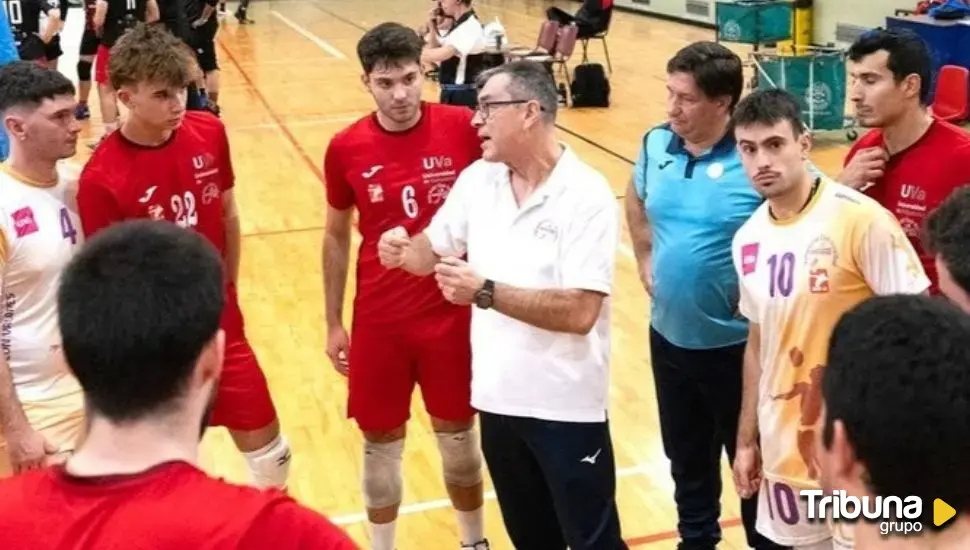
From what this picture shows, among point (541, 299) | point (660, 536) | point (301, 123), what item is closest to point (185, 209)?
point (541, 299)

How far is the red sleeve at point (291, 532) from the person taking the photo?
151 cm

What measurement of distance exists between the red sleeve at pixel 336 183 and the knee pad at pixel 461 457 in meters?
0.94

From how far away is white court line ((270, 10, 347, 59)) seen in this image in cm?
1942

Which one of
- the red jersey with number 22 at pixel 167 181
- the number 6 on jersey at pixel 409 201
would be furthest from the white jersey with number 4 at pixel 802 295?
the red jersey with number 22 at pixel 167 181

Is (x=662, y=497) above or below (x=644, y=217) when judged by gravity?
below

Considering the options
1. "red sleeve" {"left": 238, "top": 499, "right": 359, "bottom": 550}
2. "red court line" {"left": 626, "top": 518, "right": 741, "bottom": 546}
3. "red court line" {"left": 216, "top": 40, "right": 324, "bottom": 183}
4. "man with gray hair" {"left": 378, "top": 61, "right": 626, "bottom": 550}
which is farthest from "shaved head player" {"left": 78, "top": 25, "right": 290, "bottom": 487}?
"red court line" {"left": 216, "top": 40, "right": 324, "bottom": 183}

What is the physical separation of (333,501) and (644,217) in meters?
1.88

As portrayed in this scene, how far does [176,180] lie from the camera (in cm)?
376

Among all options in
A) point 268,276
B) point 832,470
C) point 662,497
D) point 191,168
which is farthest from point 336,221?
point 268,276

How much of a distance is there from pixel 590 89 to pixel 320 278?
6.71 metres

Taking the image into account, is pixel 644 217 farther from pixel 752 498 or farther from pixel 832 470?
pixel 832 470

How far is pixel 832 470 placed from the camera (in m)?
1.52

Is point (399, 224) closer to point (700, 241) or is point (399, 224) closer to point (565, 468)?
point (700, 241)

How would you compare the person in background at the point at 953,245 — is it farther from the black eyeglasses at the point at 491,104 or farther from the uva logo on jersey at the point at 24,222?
the uva logo on jersey at the point at 24,222
